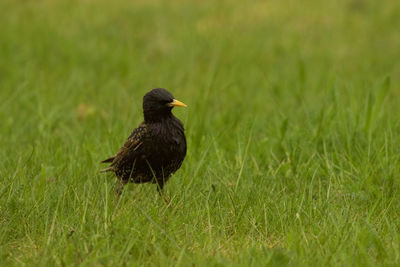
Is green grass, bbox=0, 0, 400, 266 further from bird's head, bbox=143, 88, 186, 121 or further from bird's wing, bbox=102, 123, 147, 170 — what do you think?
bird's head, bbox=143, 88, 186, 121

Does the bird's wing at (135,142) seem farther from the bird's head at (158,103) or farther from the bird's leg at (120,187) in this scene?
the bird's leg at (120,187)

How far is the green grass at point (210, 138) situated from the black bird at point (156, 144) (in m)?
0.21

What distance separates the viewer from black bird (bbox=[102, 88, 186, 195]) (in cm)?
438

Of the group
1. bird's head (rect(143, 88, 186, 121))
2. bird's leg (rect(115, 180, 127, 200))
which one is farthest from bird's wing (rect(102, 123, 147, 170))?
bird's leg (rect(115, 180, 127, 200))

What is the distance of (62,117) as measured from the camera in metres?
6.81

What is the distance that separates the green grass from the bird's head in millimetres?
567

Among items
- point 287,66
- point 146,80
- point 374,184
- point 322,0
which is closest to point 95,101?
point 146,80

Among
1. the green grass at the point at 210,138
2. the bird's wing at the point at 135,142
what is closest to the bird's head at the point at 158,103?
the bird's wing at the point at 135,142

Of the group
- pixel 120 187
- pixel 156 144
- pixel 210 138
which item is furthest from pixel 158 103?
pixel 210 138

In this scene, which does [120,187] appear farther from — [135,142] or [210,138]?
[210,138]

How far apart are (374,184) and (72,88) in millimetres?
4452

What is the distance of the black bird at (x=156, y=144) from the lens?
14.4ft

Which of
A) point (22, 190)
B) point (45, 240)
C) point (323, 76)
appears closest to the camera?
point (45, 240)

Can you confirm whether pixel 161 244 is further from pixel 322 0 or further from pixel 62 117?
pixel 322 0
